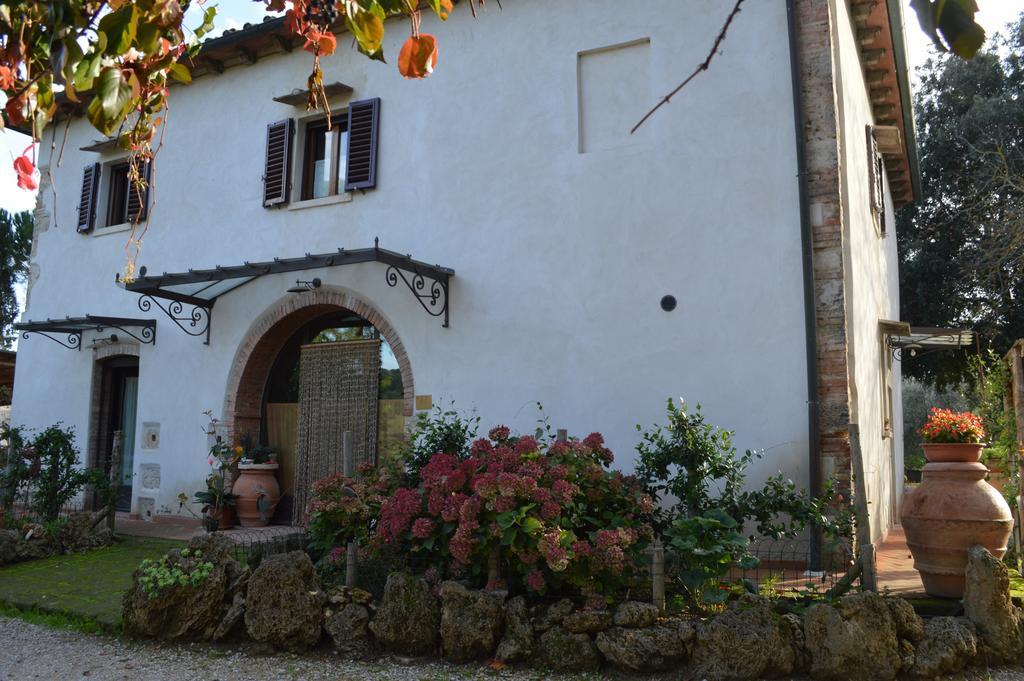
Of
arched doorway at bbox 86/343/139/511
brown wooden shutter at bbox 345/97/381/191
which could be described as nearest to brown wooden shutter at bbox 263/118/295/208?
brown wooden shutter at bbox 345/97/381/191

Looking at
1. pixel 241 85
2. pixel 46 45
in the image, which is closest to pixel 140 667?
pixel 46 45

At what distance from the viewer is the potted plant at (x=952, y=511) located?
5.21 metres

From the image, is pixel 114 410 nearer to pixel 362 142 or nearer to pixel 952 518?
pixel 362 142

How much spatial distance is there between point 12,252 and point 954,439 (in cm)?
2325

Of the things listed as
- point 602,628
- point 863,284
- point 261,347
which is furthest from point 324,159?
point 602,628

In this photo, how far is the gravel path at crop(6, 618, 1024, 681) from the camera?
4.58 meters

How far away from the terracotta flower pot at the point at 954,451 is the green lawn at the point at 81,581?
5.72 meters

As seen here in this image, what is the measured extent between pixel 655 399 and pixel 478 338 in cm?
191

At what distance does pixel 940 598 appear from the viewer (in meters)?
5.26

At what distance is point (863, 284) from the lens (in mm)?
8727

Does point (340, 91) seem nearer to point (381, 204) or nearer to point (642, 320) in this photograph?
point (381, 204)

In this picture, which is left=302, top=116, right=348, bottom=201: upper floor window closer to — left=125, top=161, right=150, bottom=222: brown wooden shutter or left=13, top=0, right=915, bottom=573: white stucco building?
left=13, top=0, right=915, bottom=573: white stucco building

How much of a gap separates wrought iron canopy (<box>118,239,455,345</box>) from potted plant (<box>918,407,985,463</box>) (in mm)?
4545

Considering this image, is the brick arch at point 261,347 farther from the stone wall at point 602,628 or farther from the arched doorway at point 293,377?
the stone wall at point 602,628
